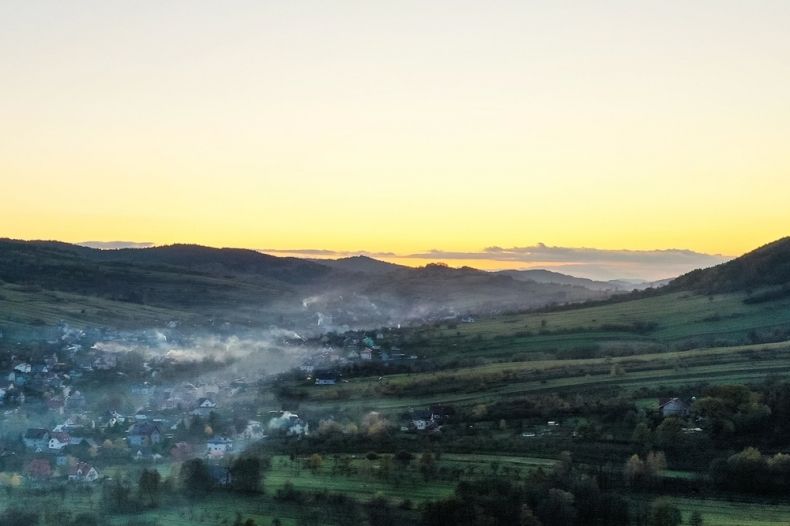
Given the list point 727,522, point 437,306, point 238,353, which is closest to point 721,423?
point 727,522

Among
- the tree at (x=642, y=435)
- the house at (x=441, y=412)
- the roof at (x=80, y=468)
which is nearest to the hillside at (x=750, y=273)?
the house at (x=441, y=412)

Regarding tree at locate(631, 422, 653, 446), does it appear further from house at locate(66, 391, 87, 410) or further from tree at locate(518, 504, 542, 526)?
house at locate(66, 391, 87, 410)

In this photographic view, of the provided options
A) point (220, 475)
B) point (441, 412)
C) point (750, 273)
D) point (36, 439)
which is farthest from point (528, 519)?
point (750, 273)

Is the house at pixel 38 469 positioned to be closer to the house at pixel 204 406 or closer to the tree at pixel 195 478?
the tree at pixel 195 478

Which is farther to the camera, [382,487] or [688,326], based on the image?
[688,326]

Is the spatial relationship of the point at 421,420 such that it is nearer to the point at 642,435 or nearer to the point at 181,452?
the point at 642,435

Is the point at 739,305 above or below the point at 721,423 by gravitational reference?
above

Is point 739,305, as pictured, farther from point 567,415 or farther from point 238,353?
point 238,353
